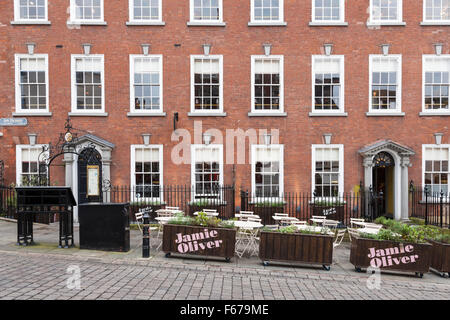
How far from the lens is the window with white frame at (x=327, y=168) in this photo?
1396cm

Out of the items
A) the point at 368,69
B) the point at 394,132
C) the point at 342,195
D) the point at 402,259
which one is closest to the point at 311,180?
the point at 342,195

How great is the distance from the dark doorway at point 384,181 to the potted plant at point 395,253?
6199 mm

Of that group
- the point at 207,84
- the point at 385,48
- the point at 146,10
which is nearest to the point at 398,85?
the point at 385,48

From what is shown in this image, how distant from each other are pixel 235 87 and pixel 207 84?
1.27m

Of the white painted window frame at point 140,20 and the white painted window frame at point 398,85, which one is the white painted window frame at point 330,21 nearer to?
the white painted window frame at point 398,85

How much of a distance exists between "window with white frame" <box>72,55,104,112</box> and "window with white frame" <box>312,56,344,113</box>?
31.6ft

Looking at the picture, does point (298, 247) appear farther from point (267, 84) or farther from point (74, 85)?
point (74, 85)

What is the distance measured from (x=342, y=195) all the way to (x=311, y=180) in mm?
1573

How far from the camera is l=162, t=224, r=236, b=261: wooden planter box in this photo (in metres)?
7.80

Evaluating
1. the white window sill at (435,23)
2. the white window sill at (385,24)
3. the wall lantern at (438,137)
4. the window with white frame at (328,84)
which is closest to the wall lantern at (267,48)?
the window with white frame at (328,84)

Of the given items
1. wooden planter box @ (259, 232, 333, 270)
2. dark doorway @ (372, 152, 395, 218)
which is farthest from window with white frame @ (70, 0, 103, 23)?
dark doorway @ (372, 152, 395, 218)

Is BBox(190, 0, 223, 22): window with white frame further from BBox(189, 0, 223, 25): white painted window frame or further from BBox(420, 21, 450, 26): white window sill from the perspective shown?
BBox(420, 21, 450, 26): white window sill
